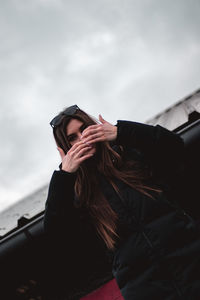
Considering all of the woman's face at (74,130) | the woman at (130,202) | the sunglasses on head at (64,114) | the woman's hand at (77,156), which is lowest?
the woman at (130,202)

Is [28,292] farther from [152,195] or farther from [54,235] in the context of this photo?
[152,195]

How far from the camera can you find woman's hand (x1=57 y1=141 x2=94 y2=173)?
53.7 inches

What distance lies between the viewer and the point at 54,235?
1.41m

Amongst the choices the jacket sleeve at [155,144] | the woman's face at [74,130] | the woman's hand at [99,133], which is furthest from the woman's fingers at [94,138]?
the woman's face at [74,130]

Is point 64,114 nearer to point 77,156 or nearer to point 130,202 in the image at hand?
point 77,156

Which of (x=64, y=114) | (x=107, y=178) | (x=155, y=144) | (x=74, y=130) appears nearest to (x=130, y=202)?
(x=107, y=178)

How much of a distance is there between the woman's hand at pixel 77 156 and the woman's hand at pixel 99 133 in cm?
5

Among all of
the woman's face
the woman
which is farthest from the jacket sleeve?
the woman's face

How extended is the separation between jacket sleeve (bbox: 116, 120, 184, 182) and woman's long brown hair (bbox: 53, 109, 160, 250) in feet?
0.47

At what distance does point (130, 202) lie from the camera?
1.27 meters

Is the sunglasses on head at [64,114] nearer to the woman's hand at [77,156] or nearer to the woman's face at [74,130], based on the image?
the woman's face at [74,130]

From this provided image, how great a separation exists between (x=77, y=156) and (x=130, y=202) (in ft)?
1.53

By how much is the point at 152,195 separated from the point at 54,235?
75cm

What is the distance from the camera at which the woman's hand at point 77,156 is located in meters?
1.37
